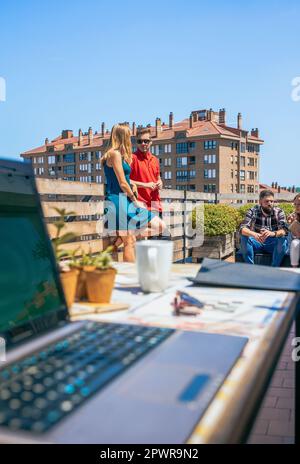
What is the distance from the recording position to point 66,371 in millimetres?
687

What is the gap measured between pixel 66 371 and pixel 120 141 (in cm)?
340

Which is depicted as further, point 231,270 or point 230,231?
point 230,231

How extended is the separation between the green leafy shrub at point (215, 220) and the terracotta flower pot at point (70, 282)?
24.9 ft

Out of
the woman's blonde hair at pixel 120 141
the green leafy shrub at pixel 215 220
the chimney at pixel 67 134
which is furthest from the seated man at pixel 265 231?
the chimney at pixel 67 134

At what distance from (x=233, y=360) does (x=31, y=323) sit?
35 centimetres

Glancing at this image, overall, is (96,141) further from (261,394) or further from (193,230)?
(261,394)

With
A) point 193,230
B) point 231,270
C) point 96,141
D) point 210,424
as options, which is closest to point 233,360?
point 210,424

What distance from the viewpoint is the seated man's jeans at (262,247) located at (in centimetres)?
525

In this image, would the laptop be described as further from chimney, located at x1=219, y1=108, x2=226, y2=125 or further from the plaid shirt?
chimney, located at x1=219, y1=108, x2=226, y2=125

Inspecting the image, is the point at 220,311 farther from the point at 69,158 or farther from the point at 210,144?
the point at 69,158

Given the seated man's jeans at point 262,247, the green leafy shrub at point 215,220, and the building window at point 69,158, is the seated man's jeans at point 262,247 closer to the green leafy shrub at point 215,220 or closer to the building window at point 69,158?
the green leafy shrub at point 215,220

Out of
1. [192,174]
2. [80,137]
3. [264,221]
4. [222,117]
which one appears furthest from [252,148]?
[264,221]

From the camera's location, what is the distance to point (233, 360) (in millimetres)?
756

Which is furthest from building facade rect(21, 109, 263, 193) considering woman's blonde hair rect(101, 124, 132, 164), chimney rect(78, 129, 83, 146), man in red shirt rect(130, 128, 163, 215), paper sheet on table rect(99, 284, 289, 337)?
paper sheet on table rect(99, 284, 289, 337)
